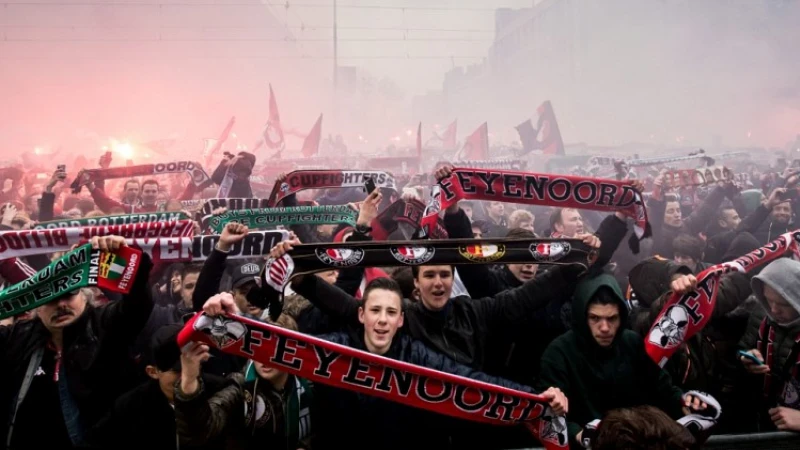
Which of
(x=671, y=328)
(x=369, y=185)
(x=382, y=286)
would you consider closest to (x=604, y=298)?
(x=671, y=328)

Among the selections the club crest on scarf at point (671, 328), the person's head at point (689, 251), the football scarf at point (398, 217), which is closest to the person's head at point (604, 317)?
the club crest on scarf at point (671, 328)

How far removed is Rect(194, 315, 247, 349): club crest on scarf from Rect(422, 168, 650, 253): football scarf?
190 cm

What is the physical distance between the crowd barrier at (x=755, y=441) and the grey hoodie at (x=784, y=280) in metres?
0.66

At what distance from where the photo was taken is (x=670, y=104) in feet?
130

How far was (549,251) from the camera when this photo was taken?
10.5ft

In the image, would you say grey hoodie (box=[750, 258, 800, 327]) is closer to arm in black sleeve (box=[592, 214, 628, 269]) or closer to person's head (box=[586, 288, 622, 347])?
arm in black sleeve (box=[592, 214, 628, 269])

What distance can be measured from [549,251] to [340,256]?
1.28 m

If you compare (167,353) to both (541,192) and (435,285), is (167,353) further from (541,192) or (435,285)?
(541,192)

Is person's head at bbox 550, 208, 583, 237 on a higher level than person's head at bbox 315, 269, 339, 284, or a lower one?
higher

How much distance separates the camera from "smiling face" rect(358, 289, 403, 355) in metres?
2.68

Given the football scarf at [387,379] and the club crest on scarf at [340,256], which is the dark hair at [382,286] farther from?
the football scarf at [387,379]

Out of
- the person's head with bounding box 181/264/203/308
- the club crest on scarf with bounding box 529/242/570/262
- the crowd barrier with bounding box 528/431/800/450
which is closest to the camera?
the crowd barrier with bounding box 528/431/800/450

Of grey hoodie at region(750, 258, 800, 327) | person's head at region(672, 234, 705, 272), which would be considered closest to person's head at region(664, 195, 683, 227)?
person's head at region(672, 234, 705, 272)

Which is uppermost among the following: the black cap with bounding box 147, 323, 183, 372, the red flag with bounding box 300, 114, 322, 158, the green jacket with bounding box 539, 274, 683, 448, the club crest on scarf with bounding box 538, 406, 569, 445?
the red flag with bounding box 300, 114, 322, 158
